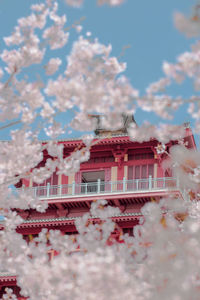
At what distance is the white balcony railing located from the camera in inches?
1157

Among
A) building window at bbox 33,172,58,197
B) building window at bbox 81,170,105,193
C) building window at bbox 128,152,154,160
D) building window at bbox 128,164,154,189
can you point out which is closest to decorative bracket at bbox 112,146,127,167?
building window at bbox 128,152,154,160

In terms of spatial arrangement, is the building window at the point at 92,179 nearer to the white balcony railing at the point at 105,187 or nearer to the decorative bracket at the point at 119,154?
the white balcony railing at the point at 105,187

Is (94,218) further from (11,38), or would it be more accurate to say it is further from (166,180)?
(11,38)

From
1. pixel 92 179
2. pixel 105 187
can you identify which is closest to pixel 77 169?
pixel 105 187

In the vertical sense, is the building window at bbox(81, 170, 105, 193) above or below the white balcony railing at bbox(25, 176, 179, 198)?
above

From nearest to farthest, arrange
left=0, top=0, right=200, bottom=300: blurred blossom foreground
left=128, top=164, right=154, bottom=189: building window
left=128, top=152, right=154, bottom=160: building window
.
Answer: left=0, top=0, right=200, bottom=300: blurred blossom foreground
left=128, top=164, right=154, bottom=189: building window
left=128, top=152, right=154, bottom=160: building window

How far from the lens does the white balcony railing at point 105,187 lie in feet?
96.4

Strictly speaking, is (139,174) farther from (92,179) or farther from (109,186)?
(92,179)

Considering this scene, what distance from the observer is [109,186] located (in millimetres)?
30766

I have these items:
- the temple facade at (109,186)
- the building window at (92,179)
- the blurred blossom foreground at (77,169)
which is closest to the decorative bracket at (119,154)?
the temple facade at (109,186)

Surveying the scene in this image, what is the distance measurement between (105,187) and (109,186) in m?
0.21

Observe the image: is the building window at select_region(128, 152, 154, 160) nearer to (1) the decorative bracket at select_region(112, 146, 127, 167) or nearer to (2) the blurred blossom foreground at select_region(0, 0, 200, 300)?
(1) the decorative bracket at select_region(112, 146, 127, 167)

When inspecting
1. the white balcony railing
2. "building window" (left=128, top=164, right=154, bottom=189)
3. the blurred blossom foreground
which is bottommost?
the blurred blossom foreground

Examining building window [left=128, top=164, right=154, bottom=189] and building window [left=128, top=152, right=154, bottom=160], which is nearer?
building window [left=128, top=164, right=154, bottom=189]
